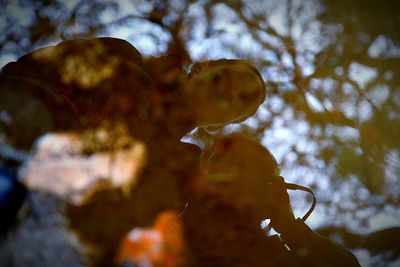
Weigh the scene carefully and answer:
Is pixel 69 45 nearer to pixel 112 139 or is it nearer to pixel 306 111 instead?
pixel 112 139

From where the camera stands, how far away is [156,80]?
1313 mm

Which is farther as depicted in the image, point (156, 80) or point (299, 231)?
point (299, 231)

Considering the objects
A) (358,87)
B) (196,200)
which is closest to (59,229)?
(196,200)

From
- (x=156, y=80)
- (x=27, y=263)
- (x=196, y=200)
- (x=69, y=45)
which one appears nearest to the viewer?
(x=27, y=263)

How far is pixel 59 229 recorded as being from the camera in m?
0.66

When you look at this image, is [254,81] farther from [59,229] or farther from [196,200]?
[59,229]

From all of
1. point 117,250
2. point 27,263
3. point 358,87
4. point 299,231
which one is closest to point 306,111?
point 358,87

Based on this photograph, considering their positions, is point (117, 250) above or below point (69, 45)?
below

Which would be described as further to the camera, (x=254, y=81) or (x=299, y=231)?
(x=299, y=231)

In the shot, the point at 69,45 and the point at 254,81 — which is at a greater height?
the point at 69,45

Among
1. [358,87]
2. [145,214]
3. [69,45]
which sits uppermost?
[69,45]

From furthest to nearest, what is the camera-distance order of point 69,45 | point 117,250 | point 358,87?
point 358,87 → point 69,45 → point 117,250

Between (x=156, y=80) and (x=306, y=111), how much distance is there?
1.79 m

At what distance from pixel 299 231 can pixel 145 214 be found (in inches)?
42.5
